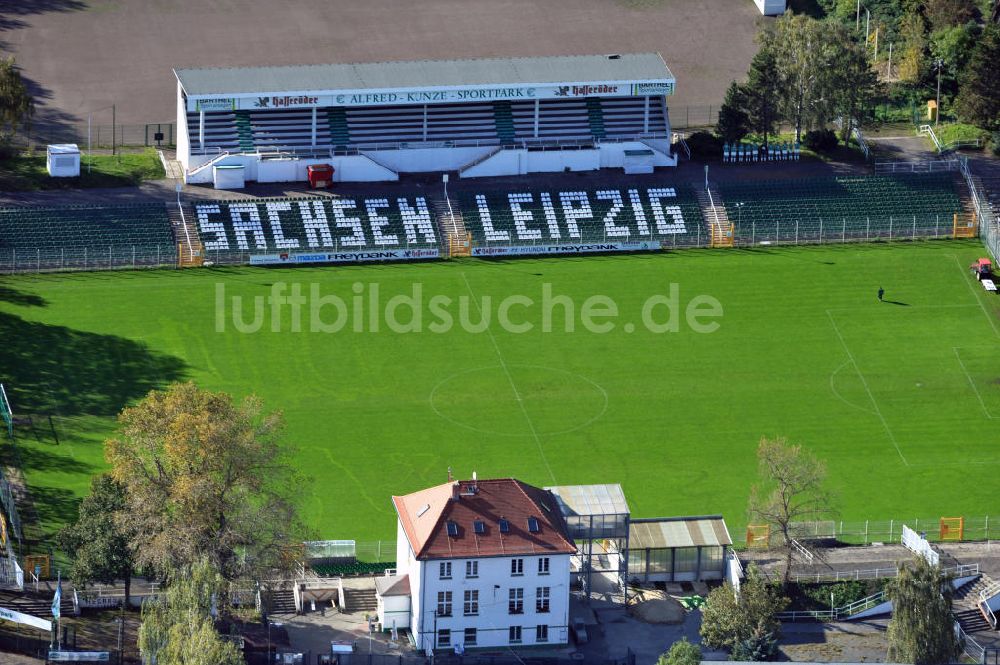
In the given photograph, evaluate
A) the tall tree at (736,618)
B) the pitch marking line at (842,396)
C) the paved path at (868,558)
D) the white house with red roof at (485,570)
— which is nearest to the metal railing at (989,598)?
the paved path at (868,558)

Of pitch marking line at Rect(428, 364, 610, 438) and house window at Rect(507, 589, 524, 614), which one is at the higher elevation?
pitch marking line at Rect(428, 364, 610, 438)

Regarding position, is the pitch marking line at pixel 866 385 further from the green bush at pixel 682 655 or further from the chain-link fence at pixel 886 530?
the green bush at pixel 682 655

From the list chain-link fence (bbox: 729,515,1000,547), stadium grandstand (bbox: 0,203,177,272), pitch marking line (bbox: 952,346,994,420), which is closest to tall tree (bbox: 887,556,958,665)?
chain-link fence (bbox: 729,515,1000,547)

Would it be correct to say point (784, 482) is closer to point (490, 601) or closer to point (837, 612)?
point (837, 612)

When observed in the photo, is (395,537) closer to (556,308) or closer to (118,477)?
(118,477)

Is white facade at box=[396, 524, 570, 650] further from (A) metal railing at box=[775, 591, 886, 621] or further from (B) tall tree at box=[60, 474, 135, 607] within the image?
(B) tall tree at box=[60, 474, 135, 607]

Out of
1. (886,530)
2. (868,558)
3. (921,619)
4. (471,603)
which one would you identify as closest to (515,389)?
(886,530)
